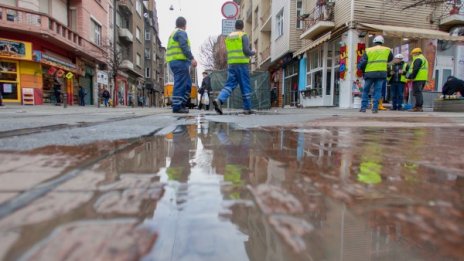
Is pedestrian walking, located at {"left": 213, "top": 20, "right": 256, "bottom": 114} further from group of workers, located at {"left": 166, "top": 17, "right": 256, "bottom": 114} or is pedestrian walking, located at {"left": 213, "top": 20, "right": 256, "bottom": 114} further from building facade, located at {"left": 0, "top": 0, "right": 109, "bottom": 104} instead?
building facade, located at {"left": 0, "top": 0, "right": 109, "bottom": 104}

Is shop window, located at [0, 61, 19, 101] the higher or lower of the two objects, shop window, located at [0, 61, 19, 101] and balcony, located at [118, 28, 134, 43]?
the lower

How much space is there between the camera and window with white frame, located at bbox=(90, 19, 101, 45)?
79.9 feet

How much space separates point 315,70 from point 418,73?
25.2ft

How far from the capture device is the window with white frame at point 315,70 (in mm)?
16531

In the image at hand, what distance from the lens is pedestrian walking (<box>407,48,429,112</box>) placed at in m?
9.26

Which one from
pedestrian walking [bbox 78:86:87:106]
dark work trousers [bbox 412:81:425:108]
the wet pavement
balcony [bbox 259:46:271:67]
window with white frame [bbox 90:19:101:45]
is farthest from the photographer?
balcony [bbox 259:46:271:67]

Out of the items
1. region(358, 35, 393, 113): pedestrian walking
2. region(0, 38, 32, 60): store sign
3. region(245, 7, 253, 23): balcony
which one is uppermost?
region(245, 7, 253, 23): balcony

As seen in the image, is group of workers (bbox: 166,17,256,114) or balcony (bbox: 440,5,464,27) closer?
group of workers (bbox: 166,17,256,114)

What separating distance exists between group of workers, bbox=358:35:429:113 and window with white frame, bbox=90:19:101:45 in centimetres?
2133

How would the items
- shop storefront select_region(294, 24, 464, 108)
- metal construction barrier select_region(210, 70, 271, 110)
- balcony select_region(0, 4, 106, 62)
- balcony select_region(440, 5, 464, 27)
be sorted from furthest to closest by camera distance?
1. balcony select_region(0, 4, 106, 62)
2. balcony select_region(440, 5, 464, 27)
3. shop storefront select_region(294, 24, 464, 108)
4. metal construction barrier select_region(210, 70, 271, 110)

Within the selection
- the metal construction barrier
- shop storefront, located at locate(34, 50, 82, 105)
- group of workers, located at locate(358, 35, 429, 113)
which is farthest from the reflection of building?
shop storefront, located at locate(34, 50, 82, 105)

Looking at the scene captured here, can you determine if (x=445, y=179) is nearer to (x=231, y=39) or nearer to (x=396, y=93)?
(x=231, y=39)

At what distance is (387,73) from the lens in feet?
32.2

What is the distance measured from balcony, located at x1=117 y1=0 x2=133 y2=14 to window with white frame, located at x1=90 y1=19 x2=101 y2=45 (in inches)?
249
